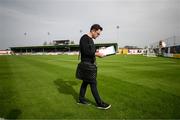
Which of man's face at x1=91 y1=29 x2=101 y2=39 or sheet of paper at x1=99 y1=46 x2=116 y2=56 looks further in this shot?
sheet of paper at x1=99 y1=46 x2=116 y2=56

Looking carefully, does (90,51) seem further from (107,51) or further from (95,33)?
(107,51)

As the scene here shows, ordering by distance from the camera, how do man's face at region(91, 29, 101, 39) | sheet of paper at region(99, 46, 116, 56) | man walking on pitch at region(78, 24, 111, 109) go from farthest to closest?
sheet of paper at region(99, 46, 116, 56)
man's face at region(91, 29, 101, 39)
man walking on pitch at region(78, 24, 111, 109)

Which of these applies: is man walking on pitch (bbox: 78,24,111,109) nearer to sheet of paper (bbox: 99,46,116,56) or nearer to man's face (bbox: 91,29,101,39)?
man's face (bbox: 91,29,101,39)

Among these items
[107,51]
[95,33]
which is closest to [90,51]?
[95,33]

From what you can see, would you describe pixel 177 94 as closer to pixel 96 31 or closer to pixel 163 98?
pixel 163 98

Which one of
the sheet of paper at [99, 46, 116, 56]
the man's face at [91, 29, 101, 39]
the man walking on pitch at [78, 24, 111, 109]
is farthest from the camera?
the sheet of paper at [99, 46, 116, 56]

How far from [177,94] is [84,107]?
3436 millimetres

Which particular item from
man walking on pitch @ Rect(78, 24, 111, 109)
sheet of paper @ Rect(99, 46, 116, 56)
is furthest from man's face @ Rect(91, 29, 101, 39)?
sheet of paper @ Rect(99, 46, 116, 56)

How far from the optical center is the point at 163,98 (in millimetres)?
6613

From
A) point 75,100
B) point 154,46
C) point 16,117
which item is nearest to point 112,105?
point 75,100

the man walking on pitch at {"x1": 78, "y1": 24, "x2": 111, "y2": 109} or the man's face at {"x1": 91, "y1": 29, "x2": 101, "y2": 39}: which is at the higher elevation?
the man's face at {"x1": 91, "y1": 29, "x2": 101, "y2": 39}

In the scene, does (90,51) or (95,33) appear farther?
(95,33)

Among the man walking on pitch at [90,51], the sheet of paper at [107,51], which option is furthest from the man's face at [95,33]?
the sheet of paper at [107,51]

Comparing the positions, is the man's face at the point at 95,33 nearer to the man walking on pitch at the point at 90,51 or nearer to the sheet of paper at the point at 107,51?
the man walking on pitch at the point at 90,51
